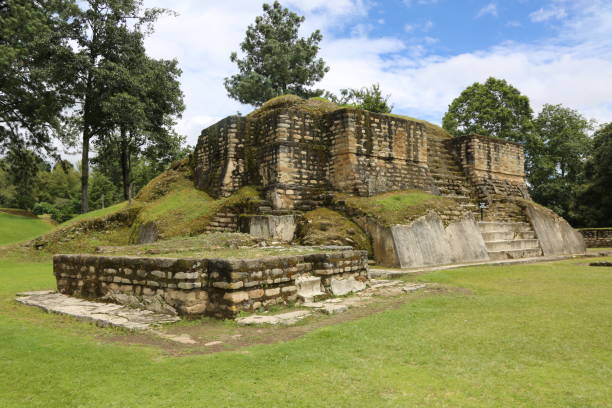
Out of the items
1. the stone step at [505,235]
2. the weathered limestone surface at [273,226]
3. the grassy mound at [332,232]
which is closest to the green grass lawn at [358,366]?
the grassy mound at [332,232]

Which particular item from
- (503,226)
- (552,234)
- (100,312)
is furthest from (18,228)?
(552,234)

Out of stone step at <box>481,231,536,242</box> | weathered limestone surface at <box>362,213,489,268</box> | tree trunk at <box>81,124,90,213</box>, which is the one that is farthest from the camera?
tree trunk at <box>81,124,90,213</box>

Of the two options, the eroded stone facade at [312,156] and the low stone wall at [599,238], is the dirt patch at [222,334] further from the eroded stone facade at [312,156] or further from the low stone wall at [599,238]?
the low stone wall at [599,238]

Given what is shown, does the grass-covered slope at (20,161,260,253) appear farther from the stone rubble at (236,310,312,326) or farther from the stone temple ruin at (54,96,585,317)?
the stone rubble at (236,310,312,326)

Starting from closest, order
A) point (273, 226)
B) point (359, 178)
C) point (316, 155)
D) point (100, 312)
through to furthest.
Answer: point (100, 312) < point (273, 226) < point (359, 178) < point (316, 155)

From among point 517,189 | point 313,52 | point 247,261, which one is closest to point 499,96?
point 313,52

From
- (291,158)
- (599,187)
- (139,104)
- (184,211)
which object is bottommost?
(184,211)

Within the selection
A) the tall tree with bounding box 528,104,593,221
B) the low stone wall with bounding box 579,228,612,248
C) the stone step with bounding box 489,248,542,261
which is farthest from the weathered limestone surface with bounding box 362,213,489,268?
the tall tree with bounding box 528,104,593,221

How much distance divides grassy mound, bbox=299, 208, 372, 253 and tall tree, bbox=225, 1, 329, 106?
18117mm

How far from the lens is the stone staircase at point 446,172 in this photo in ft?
47.0

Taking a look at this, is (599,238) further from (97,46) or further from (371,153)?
(97,46)

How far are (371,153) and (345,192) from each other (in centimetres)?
138

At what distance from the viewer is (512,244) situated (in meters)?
12.5

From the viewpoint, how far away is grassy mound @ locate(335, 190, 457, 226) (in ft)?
32.4
